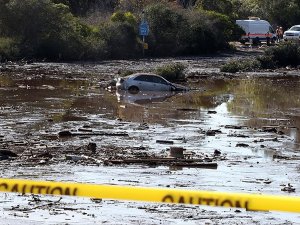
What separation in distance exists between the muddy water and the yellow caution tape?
7.19 m

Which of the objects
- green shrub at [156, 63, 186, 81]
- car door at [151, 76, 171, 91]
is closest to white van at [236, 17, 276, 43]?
green shrub at [156, 63, 186, 81]

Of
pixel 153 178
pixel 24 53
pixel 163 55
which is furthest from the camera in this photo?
pixel 163 55

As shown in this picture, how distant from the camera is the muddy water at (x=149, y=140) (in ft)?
47.0

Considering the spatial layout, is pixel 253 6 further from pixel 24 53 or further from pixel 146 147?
pixel 146 147

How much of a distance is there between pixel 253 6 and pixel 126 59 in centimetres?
3259

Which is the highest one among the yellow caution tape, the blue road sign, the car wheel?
the yellow caution tape

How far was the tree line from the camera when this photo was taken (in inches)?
2402

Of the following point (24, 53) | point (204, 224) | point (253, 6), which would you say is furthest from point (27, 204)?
point (253, 6)

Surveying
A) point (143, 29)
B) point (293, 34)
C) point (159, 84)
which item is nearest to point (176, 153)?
point (159, 84)

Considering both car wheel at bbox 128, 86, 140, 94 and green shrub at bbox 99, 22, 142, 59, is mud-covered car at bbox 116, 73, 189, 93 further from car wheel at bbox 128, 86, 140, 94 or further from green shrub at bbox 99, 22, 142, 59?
green shrub at bbox 99, 22, 142, 59

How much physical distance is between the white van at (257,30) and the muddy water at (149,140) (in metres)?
30.7

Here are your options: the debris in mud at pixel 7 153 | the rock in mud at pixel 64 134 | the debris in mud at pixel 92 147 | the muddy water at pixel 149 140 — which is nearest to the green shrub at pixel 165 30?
the muddy water at pixel 149 140

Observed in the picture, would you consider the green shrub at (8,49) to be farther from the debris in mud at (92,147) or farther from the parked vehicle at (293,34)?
the debris in mud at (92,147)

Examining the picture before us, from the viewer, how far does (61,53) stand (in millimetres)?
61000
